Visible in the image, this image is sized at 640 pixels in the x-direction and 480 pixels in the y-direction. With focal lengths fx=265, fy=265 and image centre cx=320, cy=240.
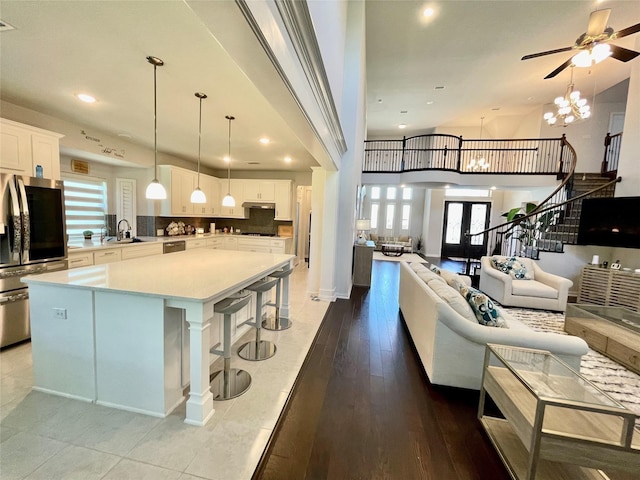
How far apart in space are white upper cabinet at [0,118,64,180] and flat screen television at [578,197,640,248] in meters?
8.52

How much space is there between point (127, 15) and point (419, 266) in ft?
12.2

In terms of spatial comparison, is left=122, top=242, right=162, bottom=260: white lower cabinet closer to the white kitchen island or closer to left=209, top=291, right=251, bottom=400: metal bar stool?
the white kitchen island

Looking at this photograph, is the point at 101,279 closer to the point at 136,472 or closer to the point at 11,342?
the point at 136,472

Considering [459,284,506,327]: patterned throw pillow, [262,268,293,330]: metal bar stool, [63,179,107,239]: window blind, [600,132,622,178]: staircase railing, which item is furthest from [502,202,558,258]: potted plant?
[63,179,107,239]: window blind

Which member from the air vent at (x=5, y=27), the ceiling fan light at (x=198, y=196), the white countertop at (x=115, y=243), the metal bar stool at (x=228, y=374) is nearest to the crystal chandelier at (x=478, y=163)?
the white countertop at (x=115, y=243)

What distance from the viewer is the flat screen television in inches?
173

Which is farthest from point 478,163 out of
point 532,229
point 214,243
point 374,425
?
point 374,425

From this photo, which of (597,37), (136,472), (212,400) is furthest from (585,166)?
(136,472)

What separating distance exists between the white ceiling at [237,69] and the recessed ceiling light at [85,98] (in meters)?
0.10

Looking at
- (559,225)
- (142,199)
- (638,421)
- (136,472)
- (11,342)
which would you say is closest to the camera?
(136,472)

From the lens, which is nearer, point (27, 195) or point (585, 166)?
point (27, 195)

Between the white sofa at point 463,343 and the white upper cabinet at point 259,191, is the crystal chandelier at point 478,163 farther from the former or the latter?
the white sofa at point 463,343

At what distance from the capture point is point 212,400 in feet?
6.33

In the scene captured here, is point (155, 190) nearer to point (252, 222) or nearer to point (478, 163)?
point (252, 222)
